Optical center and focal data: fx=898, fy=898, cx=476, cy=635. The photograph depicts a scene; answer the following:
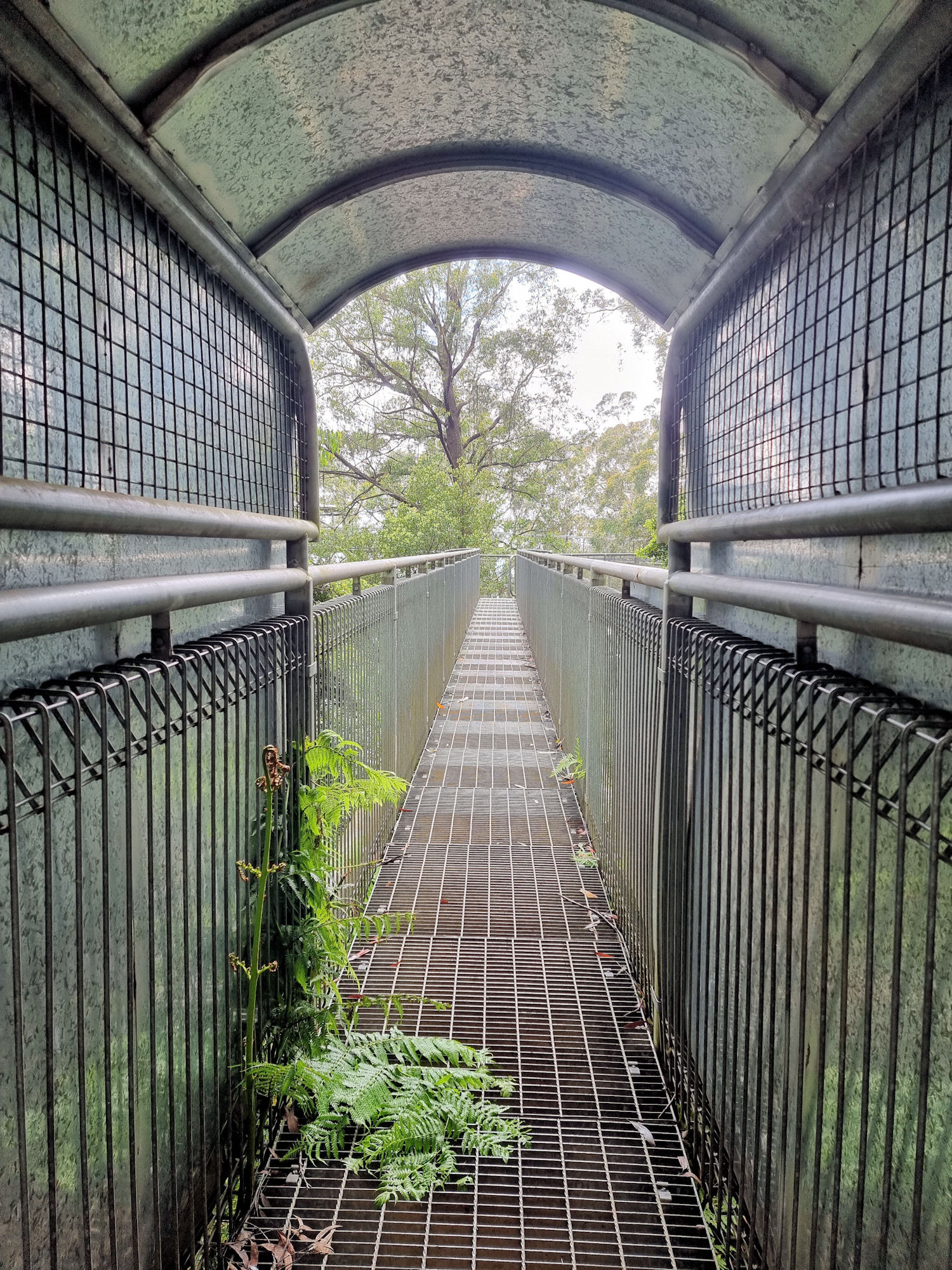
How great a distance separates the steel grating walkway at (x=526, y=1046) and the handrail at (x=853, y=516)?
175cm

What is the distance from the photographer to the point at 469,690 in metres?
9.76

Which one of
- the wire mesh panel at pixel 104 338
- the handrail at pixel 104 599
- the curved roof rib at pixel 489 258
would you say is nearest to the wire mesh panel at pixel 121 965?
the handrail at pixel 104 599

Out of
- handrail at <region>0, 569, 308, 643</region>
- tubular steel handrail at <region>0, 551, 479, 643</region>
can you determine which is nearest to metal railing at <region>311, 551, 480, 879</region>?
tubular steel handrail at <region>0, 551, 479, 643</region>

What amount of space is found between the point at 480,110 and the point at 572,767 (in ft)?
14.5

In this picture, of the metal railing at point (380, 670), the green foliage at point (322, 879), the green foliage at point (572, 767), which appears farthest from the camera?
the green foliage at point (572, 767)

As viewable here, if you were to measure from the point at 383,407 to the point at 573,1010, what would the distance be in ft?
93.8

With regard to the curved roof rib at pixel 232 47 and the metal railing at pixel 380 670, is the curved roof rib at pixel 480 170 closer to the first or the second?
the curved roof rib at pixel 232 47

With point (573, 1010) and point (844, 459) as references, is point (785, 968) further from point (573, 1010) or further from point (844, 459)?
point (573, 1010)

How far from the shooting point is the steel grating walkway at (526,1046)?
87.4 inches

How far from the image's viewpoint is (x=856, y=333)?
192cm

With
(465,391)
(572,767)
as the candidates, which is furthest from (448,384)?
(572,767)

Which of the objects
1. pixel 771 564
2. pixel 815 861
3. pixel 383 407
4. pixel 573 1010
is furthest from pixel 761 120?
pixel 383 407

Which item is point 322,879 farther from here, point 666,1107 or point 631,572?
point 631,572

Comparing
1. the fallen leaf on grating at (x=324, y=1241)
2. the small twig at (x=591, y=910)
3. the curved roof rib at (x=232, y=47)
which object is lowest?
the fallen leaf on grating at (x=324, y=1241)
